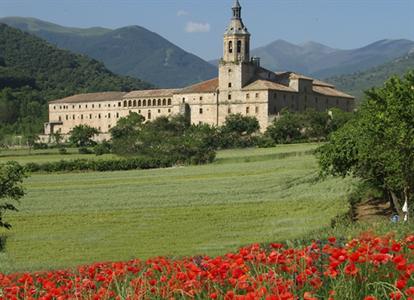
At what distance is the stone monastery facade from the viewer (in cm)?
12462

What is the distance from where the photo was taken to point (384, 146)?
115 feet

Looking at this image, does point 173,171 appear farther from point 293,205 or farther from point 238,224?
point 238,224

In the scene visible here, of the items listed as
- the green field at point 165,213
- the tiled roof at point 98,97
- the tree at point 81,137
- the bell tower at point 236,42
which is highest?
the bell tower at point 236,42

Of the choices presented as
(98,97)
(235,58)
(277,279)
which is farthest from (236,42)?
(277,279)

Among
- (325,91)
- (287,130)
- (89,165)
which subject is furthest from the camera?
(325,91)

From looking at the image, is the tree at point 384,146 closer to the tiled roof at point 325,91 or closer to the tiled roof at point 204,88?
the tiled roof at point 204,88

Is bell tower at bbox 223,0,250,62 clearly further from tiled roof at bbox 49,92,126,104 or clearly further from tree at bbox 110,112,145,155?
tiled roof at bbox 49,92,126,104

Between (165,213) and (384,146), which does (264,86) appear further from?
(384,146)

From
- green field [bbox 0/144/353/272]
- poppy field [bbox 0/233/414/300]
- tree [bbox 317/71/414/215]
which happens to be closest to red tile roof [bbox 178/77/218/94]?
green field [bbox 0/144/353/272]

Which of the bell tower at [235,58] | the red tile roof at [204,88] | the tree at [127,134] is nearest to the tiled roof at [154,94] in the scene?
the red tile roof at [204,88]

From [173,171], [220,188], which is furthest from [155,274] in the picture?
[173,171]

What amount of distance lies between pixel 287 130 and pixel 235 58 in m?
24.3

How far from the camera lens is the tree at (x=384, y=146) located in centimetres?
3384

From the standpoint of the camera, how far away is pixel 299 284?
7.87 meters
